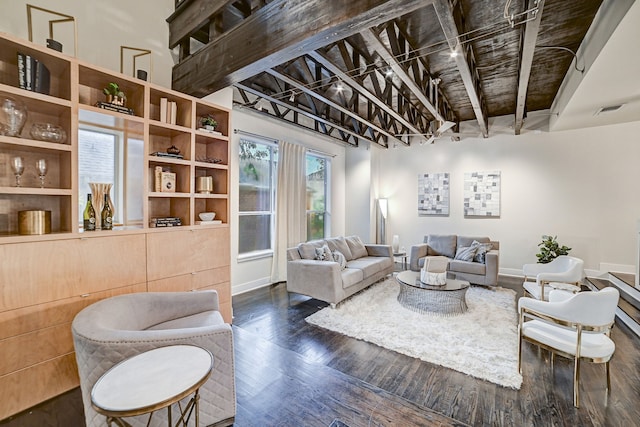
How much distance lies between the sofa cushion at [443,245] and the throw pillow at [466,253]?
0.60 feet

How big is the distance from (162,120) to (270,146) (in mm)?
2439

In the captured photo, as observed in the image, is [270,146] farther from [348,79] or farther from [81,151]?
[81,151]

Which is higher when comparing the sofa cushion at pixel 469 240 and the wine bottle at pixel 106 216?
the wine bottle at pixel 106 216

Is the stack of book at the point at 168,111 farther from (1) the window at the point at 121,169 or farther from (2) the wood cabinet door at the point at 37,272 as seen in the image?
(2) the wood cabinet door at the point at 37,272

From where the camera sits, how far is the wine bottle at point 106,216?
2254 millimetres

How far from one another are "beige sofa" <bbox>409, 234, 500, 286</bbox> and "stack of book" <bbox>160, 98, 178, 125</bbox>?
140 inches

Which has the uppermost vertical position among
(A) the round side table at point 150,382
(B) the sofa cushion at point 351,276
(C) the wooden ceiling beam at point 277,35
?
(C) the wooden ceiling beam at point 277,35

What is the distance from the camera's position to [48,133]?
1.98m

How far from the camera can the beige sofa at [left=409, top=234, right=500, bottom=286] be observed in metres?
4.40

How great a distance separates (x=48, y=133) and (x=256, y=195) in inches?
114

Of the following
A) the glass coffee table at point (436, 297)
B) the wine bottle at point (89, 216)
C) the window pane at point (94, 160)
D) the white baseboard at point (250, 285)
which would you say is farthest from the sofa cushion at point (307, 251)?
the wine bottle at point (89, 216)

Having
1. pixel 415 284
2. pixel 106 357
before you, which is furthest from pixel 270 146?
pixel 106 357

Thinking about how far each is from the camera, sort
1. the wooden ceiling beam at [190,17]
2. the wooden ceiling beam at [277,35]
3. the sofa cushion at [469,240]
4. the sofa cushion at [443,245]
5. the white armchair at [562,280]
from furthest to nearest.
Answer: the sofa cushion at [443,245] → the sofa cushion at [469,240] → the white armchair at [562,280] → the wooden ceiling beam at [190,17] → the wooden ceiling beam at [277,35]

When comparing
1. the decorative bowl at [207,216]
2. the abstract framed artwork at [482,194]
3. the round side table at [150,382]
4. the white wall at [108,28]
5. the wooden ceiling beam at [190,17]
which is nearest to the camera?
the round side table at [150,382]
